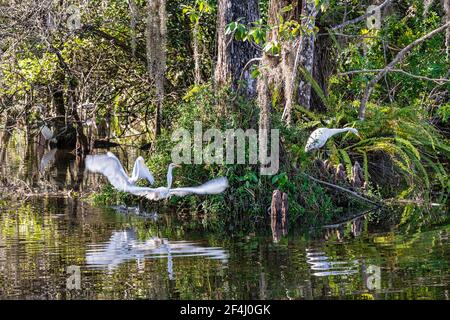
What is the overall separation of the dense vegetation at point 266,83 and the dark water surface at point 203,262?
143cm

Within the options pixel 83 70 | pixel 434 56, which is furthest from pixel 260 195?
pixel 83 70

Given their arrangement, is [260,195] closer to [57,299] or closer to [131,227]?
[131,227]

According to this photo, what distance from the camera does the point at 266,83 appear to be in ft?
44.1

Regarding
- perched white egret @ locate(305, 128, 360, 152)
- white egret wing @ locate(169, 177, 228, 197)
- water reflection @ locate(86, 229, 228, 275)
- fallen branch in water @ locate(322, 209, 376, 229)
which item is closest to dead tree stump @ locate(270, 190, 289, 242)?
fallen branch in water @ locate(322, 209, 376, 229)

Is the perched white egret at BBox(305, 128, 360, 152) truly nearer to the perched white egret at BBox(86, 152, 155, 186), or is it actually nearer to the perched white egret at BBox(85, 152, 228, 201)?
the perched white egret at BBox(85, 152, 228, 201)

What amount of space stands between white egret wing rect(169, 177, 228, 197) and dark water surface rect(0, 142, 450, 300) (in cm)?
57

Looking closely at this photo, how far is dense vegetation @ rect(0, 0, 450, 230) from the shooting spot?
1401 cm

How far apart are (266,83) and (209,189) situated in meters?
1.77

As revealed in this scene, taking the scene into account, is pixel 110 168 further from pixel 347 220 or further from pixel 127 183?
pixel 347 220

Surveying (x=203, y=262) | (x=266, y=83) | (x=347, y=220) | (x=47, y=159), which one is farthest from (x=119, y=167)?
(x=47, y=159)

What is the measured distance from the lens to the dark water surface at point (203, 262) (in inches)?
338

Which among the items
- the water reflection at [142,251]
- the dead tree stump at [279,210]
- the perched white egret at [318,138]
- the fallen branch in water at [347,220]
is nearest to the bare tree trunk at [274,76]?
the perched white egret at [318,138]

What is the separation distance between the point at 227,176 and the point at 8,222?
10.8ft
